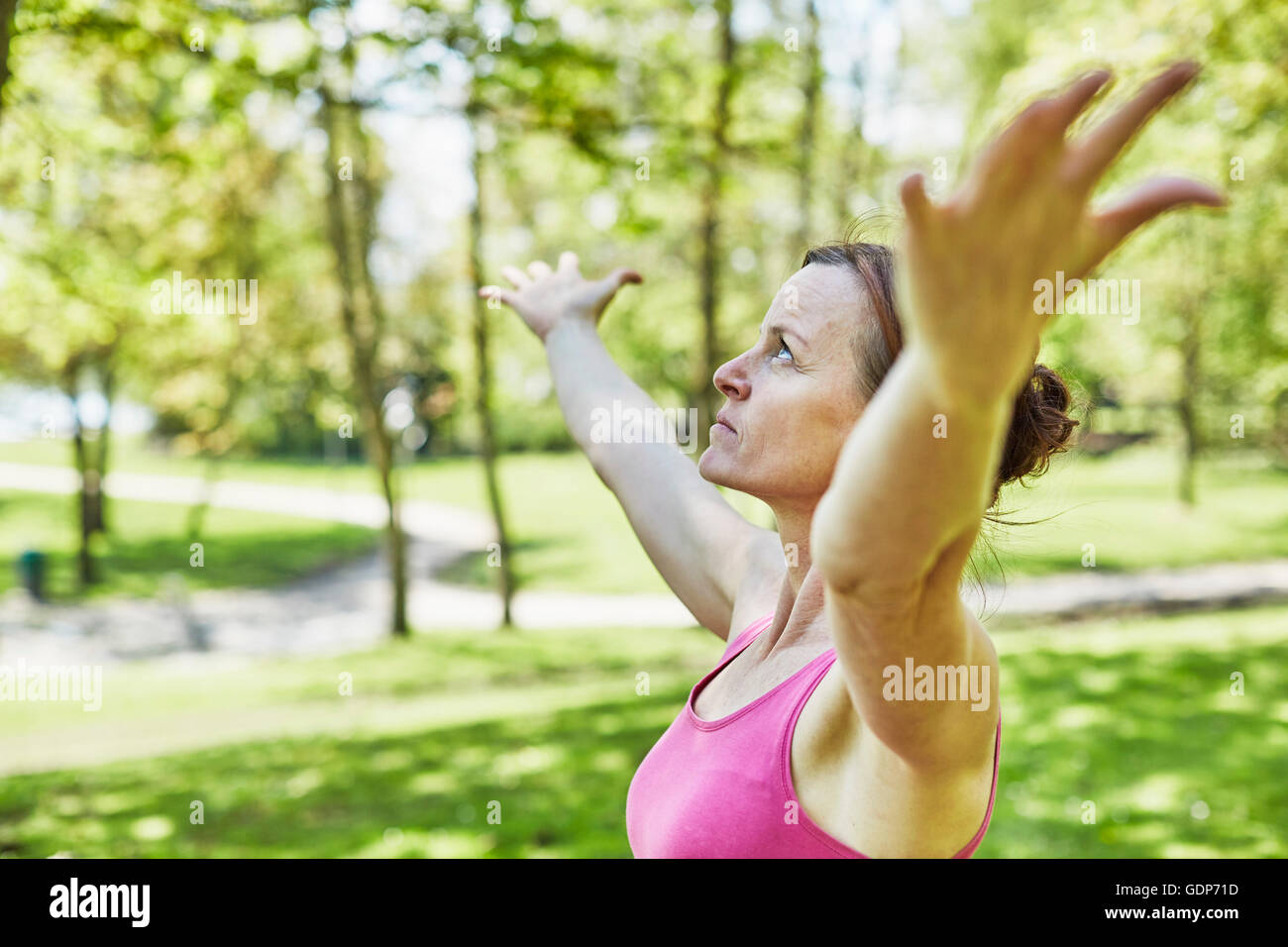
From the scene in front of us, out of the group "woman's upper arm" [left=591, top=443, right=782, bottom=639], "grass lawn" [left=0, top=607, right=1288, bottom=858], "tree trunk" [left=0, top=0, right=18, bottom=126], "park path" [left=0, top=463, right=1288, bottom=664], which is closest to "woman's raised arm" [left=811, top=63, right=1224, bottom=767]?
"woman's upper arm" [left=591, top=443, right=782, bottom=639]

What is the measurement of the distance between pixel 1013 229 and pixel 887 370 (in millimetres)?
682

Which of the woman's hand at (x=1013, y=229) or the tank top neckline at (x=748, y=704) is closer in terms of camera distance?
the woman's hand at (x=1013, y=229)

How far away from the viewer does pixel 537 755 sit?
784 cm

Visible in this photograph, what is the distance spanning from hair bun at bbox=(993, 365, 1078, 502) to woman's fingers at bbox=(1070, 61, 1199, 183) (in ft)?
2.44

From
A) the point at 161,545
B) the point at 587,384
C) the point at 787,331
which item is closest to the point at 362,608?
the point at 161,545

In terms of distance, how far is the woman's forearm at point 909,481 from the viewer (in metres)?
0.85

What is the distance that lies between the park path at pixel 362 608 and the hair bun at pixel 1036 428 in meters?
11.7

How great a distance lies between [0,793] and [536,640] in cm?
870

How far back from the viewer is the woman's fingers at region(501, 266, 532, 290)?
2.61 m

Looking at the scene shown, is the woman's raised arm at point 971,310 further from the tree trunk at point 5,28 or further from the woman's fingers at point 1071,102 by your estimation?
the tree trunk at point 5,28

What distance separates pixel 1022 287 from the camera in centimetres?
83

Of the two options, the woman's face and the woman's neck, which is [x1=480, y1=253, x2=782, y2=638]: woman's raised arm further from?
the woman's face

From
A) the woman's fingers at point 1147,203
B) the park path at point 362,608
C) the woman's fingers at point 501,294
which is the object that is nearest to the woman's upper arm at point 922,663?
the woman's fingers at point 1147,203
